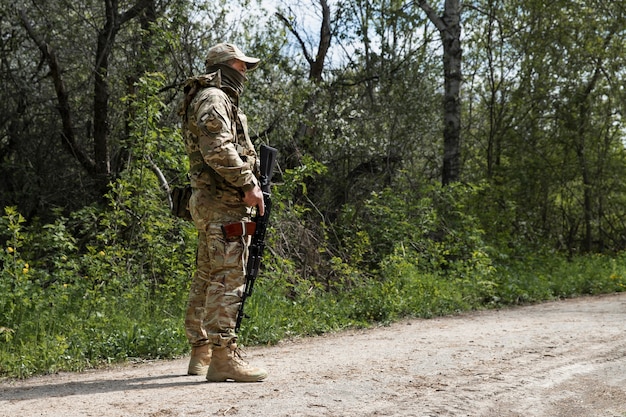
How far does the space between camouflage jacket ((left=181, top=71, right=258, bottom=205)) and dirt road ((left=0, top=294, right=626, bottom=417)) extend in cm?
141

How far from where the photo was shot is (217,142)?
15.5 feet

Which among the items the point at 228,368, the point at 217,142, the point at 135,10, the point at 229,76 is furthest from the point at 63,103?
the point at 228,368

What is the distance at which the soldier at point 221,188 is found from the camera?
4742mm

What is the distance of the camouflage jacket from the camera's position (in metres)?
4.71

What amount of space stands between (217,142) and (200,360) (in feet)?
5.62

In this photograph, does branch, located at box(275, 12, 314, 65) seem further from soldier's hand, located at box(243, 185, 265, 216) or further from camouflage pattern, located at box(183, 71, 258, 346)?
soldier's hand, located at box(243, 185, 265, 216)

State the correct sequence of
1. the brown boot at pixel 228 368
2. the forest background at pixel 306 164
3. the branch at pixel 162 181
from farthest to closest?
1. the branch at pixel 162 181
2. the forest background at pixel 306 164
3. the brown boot at pixel 228 368

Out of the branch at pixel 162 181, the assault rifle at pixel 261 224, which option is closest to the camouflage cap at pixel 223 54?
the assault rifle at pixel 261 224

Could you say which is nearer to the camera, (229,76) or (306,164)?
(229,76)

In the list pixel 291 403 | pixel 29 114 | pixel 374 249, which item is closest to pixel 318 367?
pixel 291 403

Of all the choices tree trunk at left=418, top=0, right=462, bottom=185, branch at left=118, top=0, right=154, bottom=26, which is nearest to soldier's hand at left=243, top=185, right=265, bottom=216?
branch at left=118, top=0, right=154, bottom=26

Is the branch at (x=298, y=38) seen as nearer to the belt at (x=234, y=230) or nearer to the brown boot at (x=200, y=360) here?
the belt at (x=234, y=230)

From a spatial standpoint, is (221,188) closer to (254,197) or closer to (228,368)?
(254,197)

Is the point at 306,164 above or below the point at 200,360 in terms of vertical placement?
above
